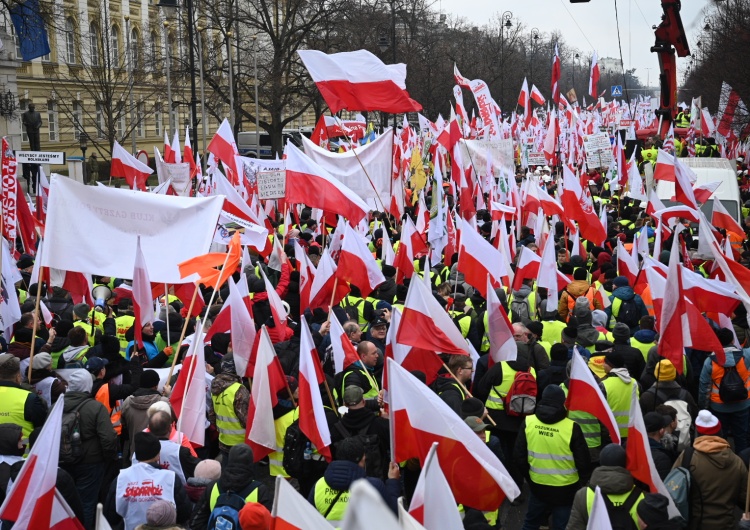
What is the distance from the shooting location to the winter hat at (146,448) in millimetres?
5770

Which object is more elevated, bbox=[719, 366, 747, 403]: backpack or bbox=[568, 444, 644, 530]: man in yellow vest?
bbox=[568, 444, 644, 530]: man in yellow vest

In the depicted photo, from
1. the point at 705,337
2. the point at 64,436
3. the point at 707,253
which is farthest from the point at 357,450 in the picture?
the point at 707,253

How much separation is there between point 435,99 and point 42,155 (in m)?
38.4

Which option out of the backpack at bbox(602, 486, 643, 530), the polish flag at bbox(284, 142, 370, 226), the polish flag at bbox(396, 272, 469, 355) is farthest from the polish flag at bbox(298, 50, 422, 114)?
the backpack at bbox(602, 486, 643, 530)

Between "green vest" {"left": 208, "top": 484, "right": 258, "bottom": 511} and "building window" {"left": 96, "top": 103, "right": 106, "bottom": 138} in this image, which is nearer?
"green vest" {"left": 208, "top": 484, "right": 258, "bottom": 511}

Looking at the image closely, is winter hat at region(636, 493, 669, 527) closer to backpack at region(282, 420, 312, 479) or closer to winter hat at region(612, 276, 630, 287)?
backpack at region(282, 420, 312, 479)

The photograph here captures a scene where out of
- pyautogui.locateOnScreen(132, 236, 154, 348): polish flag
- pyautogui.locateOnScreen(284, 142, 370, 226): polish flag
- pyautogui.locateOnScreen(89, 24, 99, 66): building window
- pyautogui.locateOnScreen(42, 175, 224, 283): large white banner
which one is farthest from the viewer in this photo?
pyautogui.locateOnScreen(89, 24, 99, 66): building window

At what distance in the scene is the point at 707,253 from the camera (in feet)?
33.0

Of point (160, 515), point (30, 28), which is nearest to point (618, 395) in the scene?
point (160, 515)

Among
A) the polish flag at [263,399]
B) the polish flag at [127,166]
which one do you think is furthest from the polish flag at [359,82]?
the polish flag at [263,399]

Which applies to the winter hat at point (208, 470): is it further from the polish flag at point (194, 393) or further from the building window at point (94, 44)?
the building window at point (94, 44)

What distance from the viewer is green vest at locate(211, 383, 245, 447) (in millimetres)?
7242

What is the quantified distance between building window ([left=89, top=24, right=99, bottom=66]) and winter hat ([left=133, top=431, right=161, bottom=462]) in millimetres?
33291

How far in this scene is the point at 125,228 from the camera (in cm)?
880
